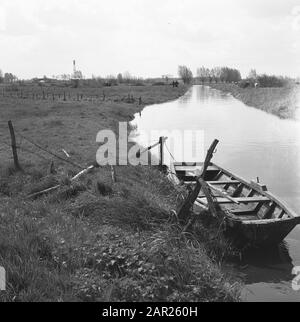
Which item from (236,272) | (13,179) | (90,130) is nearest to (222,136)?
(90,130)

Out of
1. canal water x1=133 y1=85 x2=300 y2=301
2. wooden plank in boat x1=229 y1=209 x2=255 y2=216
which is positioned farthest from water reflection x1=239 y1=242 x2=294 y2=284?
wooden plank in boat x1=229 y1=209 x2=255 y2=216

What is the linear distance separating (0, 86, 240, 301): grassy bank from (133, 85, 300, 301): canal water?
2.71ft

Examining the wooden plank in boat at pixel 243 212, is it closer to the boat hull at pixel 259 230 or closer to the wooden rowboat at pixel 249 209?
the wooden rowboat at pixel 249 209

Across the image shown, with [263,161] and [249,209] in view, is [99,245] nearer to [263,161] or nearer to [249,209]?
[249,209]

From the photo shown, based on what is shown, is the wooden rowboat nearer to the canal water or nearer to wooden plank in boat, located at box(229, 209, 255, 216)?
wooden plank in boat, located at box(229, 209, 255, 216)

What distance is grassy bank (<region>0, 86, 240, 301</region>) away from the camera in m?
5.84

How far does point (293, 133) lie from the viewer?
2842 cm

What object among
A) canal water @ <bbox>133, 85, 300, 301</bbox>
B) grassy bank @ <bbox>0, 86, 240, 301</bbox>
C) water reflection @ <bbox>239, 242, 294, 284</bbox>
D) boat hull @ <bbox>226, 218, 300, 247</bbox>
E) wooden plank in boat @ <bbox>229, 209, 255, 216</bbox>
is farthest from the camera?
wooden plank in boat @ <bbox>229, 209, 255, 216</bbox>

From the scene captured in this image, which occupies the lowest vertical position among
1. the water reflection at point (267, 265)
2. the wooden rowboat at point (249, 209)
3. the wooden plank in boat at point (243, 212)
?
the water reflection at point (267, 265)

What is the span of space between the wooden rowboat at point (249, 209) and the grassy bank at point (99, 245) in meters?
0.68

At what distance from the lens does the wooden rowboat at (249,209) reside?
28.7ft

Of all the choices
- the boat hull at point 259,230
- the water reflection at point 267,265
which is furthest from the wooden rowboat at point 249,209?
the water reflection at point 267,265
